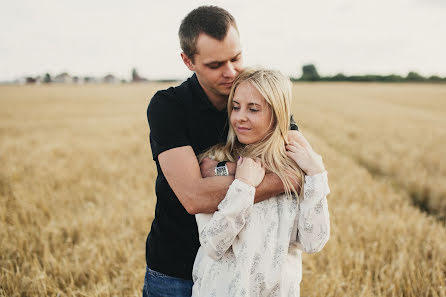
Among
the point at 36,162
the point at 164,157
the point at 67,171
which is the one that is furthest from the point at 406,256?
the point at 36,162

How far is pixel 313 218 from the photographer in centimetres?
145

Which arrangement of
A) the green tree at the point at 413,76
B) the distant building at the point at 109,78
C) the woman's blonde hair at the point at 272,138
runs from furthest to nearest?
the distant building at the point at 109,78 < the green tree at the point at 413,76 < the woman's blonde hair at the point at 272,138

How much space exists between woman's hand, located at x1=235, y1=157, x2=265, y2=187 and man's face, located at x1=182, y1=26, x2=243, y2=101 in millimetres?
528

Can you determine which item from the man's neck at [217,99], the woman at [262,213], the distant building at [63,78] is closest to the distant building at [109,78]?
the distant building at [63,78]

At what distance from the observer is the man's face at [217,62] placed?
178 cm

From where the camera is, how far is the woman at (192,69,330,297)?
1419 millimetres

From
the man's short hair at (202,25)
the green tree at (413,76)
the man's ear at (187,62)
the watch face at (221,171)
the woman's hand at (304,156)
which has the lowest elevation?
the watch face at (221,171)

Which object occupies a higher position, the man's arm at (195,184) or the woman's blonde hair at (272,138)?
the woman's blonde hair at (272,138)

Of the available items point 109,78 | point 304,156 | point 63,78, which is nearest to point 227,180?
point 304,156

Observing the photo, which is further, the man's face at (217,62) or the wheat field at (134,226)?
the wheat field at (134,226)

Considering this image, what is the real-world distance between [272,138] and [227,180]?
0.36 metres

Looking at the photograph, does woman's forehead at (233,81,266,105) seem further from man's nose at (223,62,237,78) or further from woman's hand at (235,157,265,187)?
woman's hand at (235,157,265,187)

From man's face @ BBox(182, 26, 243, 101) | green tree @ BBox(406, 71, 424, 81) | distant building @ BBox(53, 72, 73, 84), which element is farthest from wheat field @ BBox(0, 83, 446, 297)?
distant building @ BBox(53, 72, 73, 84)

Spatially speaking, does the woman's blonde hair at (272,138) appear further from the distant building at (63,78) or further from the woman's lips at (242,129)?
the distant building at (63,78)
